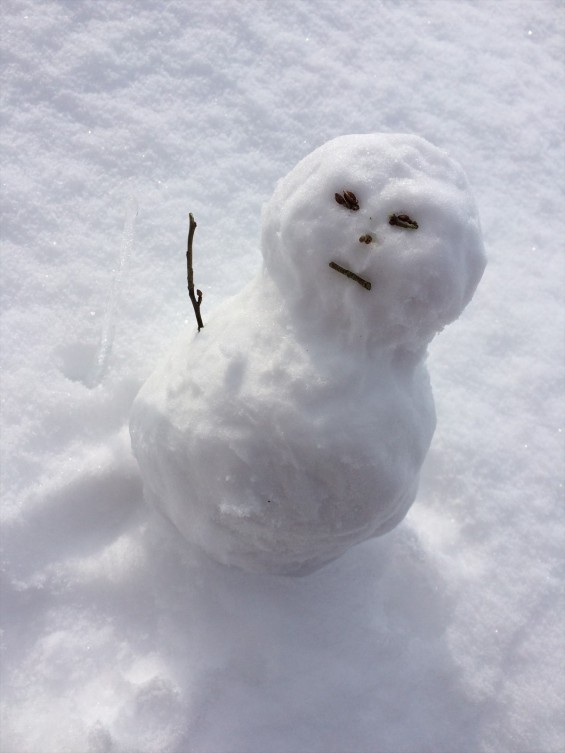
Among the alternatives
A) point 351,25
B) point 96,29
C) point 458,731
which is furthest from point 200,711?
point 351,25

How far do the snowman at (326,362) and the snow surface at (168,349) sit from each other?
19 cm

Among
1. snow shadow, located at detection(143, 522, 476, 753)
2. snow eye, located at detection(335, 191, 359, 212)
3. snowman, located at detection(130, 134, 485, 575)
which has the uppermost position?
snow eye, located at detection(335, 191, 359, 212)

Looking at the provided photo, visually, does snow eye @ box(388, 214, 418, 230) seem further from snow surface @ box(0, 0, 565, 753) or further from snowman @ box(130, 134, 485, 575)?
snow surface @ box(0, 0, 565, 753)

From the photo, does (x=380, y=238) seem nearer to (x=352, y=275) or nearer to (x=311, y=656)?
(x=352, y=275)

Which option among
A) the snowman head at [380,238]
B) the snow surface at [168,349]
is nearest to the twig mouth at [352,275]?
the snowman head at [380,238]

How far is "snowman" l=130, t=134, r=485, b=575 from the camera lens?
829 millimetres

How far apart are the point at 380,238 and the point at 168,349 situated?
0.44 m

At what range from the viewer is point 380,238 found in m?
0.82

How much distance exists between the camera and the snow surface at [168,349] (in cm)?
109

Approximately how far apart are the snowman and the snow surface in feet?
0.62

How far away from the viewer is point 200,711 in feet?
3.52

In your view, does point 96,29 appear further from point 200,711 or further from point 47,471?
point 200,711

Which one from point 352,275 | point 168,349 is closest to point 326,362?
point 352,275

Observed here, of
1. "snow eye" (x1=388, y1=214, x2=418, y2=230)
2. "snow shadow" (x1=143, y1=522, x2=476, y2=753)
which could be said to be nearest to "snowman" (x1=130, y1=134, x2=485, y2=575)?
Result: "snow eye" (x1=388, y1=214, x2=418, y2=230)
